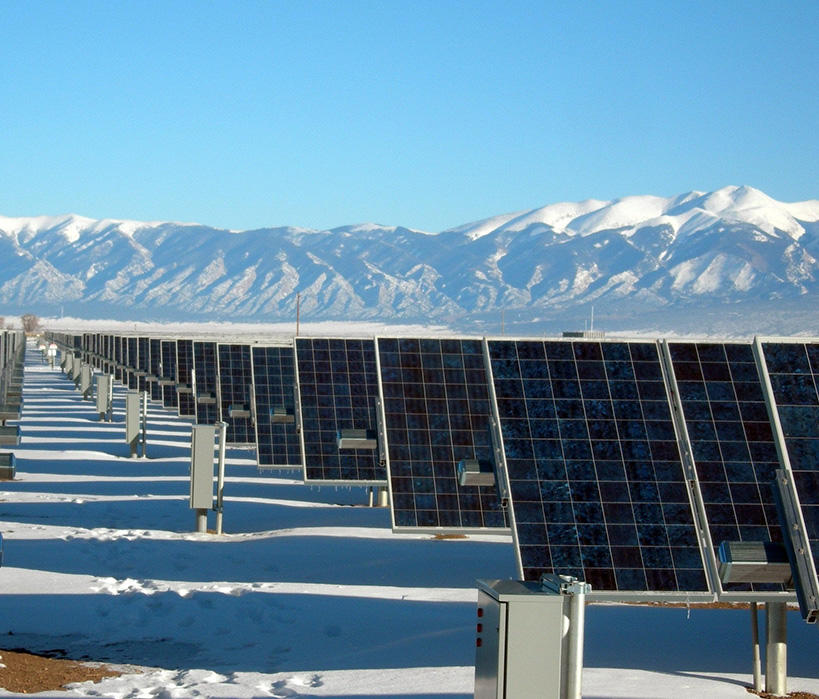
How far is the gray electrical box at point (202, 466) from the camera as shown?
2072 centimetres

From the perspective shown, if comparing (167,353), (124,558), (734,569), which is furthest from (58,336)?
(734,569)

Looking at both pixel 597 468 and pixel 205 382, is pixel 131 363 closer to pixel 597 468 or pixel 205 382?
pixel 205 382

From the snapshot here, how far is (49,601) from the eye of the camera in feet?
50.1

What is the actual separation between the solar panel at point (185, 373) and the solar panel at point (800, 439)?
32746 millimetres

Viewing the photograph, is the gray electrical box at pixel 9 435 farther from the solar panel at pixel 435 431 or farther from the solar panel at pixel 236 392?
the solar panel at pixel 236 392

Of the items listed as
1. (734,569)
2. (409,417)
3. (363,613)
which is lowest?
(363,613)

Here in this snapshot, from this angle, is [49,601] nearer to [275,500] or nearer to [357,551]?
[357,551]

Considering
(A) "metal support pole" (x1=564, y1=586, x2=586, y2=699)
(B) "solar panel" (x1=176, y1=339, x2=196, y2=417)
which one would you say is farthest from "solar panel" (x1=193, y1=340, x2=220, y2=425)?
(A) "metal support pole" (x1=564, y1=586, x2=586, y2=699)

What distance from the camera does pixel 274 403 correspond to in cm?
2820

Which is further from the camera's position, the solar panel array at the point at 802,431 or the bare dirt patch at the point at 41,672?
the bare dirt patch at the point at 41,672

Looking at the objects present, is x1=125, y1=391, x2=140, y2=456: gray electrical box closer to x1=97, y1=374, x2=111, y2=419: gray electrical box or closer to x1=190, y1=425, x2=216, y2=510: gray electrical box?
x1=97, y1=374, x2=111, y2=419: gray electrical box

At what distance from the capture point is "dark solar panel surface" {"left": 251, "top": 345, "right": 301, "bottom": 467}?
26.1 meters

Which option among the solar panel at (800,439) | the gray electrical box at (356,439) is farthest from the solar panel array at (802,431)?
the gray electrical box at (356,439)

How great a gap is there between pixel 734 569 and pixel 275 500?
1597 centimetres
